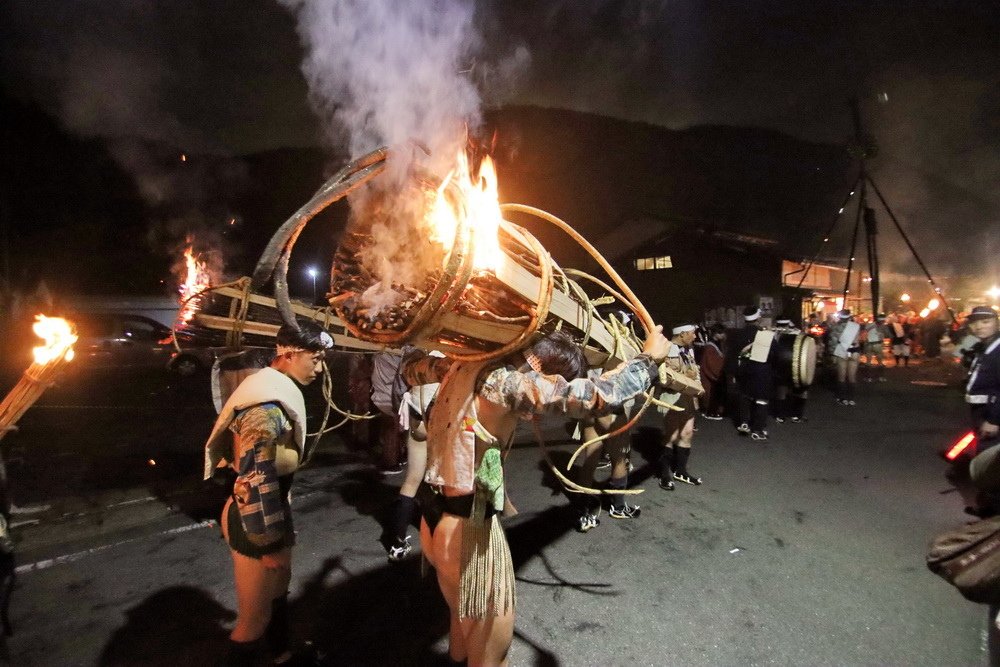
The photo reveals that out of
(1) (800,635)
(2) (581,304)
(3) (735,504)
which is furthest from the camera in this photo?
(3) (735,504)

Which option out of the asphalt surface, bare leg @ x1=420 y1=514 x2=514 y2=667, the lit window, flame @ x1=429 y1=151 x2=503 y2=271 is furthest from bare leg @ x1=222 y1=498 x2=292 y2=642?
the lit window

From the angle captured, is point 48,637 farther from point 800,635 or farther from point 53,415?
point 53,415

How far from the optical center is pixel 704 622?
124 inches

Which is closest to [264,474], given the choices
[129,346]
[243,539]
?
[243,539]

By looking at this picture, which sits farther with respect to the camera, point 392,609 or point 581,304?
point 392,609

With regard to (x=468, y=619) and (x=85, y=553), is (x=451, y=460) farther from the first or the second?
(x=85, y=553)

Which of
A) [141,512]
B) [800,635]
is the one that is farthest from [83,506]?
[800,635]

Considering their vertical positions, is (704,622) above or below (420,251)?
below

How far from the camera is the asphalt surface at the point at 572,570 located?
2.96 m

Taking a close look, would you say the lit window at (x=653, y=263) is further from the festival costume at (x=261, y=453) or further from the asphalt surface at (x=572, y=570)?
the festival costume at (x=261, y=453)

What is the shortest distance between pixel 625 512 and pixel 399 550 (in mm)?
2241

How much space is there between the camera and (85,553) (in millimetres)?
4188

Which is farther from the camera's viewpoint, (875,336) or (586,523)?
(875,336)

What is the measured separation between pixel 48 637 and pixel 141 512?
7.03ft
